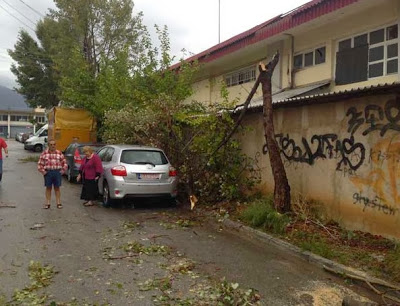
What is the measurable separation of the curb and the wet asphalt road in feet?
0.37

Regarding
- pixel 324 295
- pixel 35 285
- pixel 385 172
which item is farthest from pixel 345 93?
pixel 35 285

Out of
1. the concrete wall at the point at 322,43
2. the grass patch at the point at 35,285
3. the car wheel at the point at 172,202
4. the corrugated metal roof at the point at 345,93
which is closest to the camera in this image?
the grass patch at the point at 35,285

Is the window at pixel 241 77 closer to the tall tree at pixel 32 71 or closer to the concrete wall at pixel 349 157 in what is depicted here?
the concrete wall at pixel 349 157

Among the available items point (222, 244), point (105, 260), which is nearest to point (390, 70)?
point (222, 244)

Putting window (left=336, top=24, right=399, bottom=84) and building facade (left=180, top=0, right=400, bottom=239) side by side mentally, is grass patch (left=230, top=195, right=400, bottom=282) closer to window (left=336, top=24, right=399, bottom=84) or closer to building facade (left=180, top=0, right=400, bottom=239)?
building facade (left=180, top=0, right=400, bottom=239)

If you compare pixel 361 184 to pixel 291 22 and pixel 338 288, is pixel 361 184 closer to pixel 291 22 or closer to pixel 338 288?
pixel 338 288

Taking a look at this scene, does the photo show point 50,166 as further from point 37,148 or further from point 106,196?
point 37,148

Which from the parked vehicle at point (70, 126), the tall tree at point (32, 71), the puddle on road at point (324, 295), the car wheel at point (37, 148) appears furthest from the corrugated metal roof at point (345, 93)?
the tall tree at point (32, 71)

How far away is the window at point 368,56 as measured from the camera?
383 inches

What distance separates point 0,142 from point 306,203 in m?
9.53

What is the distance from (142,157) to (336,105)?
4.80 meters

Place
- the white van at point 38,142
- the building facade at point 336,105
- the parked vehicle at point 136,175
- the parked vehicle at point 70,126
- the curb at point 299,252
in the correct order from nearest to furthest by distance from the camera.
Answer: the curb at point 299,252
the building facade at point 336,105
the parked vehicle at point 136,175
the parked vehicle at point 70,126
the white van at point 38,142

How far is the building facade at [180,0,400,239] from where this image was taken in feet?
21.7

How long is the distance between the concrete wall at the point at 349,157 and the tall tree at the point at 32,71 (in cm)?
3285
